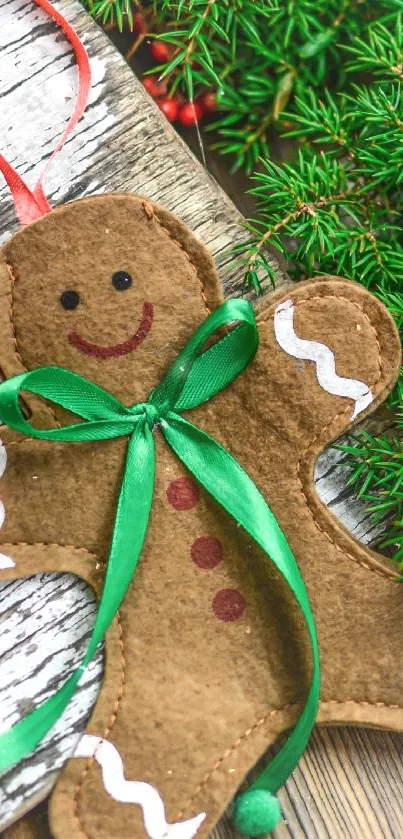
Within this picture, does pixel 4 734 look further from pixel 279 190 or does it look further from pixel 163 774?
pixel 279 190

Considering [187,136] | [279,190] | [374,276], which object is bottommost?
[374,276]

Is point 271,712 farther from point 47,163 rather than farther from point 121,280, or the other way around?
point 47,163

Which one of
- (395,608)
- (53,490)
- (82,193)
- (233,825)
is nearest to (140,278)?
(82,193)

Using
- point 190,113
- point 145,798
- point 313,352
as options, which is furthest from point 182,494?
point 190,113

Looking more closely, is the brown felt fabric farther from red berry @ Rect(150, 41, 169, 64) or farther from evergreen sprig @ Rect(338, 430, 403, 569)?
red berry @ Rect(150, 41, 169, 64)

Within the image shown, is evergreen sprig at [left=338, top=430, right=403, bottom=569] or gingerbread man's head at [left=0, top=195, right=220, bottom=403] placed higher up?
gingerbread man's head at [left=0, top=195, right=220, bottom=403]

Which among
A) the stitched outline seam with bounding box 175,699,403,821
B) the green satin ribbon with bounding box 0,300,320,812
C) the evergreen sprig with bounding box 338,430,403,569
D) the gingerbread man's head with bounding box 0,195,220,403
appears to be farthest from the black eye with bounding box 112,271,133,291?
the stitched outline seam with bounding box 175,699,403,821

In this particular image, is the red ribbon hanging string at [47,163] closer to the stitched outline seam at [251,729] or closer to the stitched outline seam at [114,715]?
the stitched outline seam at [114,715]
